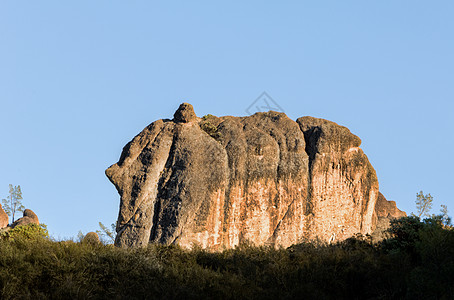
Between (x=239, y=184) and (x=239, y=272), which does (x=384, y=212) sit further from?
(x=239, y=272)

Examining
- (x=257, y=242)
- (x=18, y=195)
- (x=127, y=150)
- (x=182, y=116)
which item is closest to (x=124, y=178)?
(x=127, y=150)

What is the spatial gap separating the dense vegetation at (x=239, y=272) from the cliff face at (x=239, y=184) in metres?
6.77

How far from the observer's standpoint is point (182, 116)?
38000 mm

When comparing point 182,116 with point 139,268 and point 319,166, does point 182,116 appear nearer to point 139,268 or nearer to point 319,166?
point 319,166

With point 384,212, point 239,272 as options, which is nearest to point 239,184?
point 239,272

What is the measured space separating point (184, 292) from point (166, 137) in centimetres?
1538

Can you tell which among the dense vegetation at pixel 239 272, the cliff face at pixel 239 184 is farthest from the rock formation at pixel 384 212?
the dense vegetation at pixel 239 272

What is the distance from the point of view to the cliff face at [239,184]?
34.5 metres

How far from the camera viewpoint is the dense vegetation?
22953 millimetres

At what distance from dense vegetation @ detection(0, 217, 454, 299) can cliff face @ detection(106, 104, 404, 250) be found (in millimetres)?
6772

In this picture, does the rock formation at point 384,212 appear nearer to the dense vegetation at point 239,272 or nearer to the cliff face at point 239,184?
the cliff face at point 239,184

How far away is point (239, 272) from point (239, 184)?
10.4 meters

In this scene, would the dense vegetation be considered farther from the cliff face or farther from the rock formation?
the rock formation

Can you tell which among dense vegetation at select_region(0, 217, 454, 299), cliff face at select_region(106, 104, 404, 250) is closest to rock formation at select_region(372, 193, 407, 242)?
cliff face at select_region(106, 104, 404, 250)
